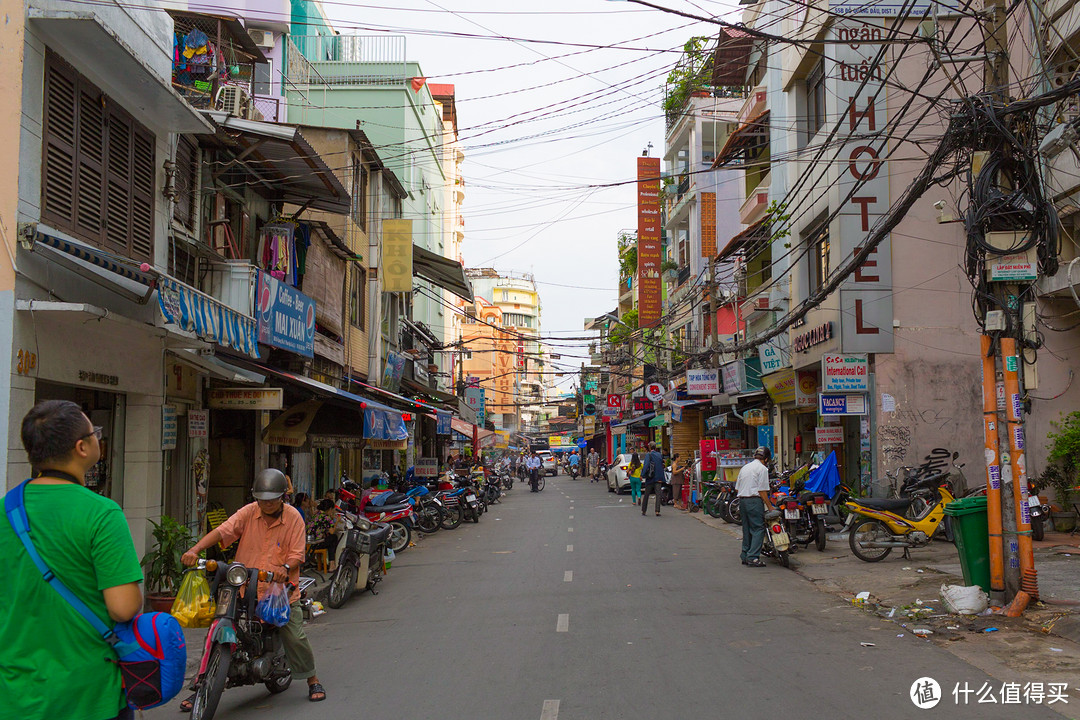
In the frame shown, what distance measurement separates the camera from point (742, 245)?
28125 mm

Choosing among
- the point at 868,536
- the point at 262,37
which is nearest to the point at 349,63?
the point at 262,37

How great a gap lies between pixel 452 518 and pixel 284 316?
28.1 feet

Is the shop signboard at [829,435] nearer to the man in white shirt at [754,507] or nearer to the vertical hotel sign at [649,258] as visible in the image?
the man in white shirt at [754,507]

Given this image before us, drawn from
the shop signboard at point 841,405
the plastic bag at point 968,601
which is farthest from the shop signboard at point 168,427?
the shop signboard at point 841,405

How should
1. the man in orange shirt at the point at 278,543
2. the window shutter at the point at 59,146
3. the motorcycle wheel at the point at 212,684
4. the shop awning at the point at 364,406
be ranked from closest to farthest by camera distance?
the motorcycle wheel at the point at 212,684
the man in orange shirt at the point at 278,543
the window shutter at the point at 59,146
the shop awning at the point at 364,406

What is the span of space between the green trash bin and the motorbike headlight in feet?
24.3

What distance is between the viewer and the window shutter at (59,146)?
8.81 meters

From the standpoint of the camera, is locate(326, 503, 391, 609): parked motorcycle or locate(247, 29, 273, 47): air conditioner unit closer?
locate(326, 503, 391, 609): parked motorcycle

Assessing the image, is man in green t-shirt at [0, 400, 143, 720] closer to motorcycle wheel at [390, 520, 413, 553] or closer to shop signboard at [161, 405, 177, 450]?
shop signboard at [161, 405, 177, 450]

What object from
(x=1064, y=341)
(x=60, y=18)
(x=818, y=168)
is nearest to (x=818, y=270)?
(x=818, y=168)

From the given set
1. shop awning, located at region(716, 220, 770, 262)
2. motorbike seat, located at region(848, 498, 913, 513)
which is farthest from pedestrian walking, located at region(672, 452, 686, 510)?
motorbike seat, located at region(848, 498, 913, 513)

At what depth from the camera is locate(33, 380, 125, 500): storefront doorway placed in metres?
10.5

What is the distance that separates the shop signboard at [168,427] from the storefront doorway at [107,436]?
0.64 m

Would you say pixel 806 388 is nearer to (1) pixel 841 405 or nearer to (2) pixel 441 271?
(1) pixel 841 405
